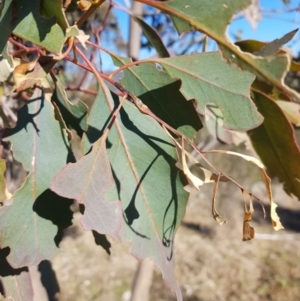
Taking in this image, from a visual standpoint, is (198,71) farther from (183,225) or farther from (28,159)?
(183,225)

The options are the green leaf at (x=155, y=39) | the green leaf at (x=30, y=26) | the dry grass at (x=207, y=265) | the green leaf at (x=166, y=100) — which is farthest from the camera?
the dry grass at (x=207, y=265)

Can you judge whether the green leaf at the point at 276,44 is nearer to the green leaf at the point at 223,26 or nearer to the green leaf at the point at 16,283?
the green leaf at the point at 223,26

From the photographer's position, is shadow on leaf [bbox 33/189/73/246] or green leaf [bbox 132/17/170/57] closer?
shadow on leaf [bbox 33/189/73/246]

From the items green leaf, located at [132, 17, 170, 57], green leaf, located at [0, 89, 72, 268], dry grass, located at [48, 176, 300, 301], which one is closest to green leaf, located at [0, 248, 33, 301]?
green leaf, located at [0, 89, 72, 268]

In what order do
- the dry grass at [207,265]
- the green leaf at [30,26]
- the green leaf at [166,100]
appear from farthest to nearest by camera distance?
the dry grass at [207,265] < the green leaf at [166,100] < the green leaf at [30,26]

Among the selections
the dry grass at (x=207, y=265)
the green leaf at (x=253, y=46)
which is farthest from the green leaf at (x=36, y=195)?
the dry grass at (x=207, y=265)

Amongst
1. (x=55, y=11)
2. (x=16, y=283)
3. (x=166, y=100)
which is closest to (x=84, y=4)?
(x=55, y=11)

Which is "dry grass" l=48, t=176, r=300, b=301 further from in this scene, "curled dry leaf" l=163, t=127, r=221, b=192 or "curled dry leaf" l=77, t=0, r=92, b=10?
"curled dry leaf" l=77, t=0, r=92, b=10

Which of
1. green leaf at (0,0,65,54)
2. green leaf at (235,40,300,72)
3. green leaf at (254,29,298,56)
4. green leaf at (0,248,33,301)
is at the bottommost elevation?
green leaf at (0,248,33,301)
